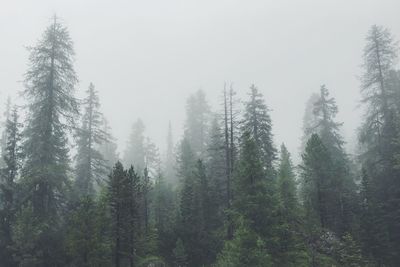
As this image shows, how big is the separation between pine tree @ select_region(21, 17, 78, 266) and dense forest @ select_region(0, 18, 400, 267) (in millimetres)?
84

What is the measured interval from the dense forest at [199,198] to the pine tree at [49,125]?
0.08m

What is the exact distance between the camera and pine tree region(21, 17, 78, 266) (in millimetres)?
30150

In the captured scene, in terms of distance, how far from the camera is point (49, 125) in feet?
105

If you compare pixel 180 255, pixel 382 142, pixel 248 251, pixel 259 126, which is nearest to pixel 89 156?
pixel 180 255

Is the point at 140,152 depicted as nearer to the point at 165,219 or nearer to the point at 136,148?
the point at 136,148

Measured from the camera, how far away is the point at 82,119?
4531 centimetres

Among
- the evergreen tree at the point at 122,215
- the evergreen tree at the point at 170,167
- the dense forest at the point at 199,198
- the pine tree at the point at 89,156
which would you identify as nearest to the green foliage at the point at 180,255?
the dense forest at the point at 199,198

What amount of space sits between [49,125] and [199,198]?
14115 millimetres

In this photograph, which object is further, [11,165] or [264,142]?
[264,142]

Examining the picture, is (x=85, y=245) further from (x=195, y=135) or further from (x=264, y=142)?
(x=195, y=135)

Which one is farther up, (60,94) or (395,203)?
(60,94)

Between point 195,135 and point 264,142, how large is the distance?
28.5 meters

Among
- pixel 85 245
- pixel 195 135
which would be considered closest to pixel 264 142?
pixel 85 245

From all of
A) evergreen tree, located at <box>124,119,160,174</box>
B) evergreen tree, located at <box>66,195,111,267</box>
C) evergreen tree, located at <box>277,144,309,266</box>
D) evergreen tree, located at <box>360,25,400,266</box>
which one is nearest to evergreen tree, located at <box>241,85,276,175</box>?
evergreen tree, located at <box>277,144,309,266</box>
